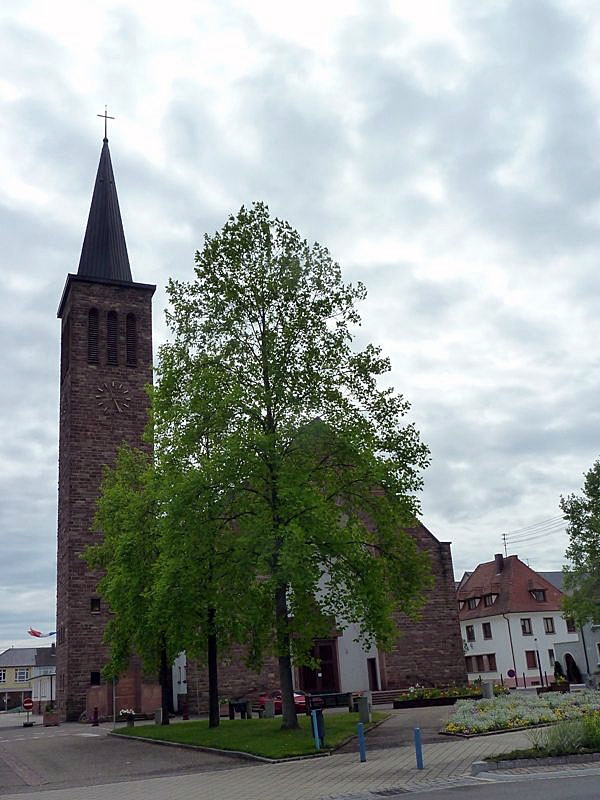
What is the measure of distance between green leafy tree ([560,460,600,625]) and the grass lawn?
787 inches

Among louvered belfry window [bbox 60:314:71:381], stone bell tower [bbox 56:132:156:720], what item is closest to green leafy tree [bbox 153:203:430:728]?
stone bell tower [bbox 56:132:156:720]

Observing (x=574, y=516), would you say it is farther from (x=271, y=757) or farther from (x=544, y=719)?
(x=271, y=757)

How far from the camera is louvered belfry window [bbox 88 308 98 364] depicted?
173 feet

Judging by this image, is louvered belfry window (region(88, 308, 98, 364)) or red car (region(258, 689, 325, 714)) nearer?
red car (region(258, 689, 325, 714))

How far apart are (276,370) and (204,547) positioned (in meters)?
5.63

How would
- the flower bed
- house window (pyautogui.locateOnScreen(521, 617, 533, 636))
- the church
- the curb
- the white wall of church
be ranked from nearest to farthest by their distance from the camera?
the curb, the flower bed, the white wall of church, the church, house window (pyautogui.locateOnScreen(521, 617, 533, 636))

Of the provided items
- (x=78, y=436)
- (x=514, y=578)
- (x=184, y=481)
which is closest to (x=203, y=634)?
(x=184, y=481)

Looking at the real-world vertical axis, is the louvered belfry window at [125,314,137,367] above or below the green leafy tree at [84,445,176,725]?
above

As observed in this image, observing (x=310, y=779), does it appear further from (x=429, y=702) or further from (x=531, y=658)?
(x=531, y=658)

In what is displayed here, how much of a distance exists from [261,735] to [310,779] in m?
7.18

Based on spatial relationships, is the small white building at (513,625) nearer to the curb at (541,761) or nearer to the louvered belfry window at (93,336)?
the louvered belfry window at (93,336)

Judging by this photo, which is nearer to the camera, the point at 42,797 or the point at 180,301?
the point at 42,797

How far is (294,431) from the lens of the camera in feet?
77.5

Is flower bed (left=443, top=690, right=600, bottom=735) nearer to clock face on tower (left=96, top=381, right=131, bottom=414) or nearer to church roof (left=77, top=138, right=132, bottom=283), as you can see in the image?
clock face on tower (left=96, top=381, right=131, bottom=414)
